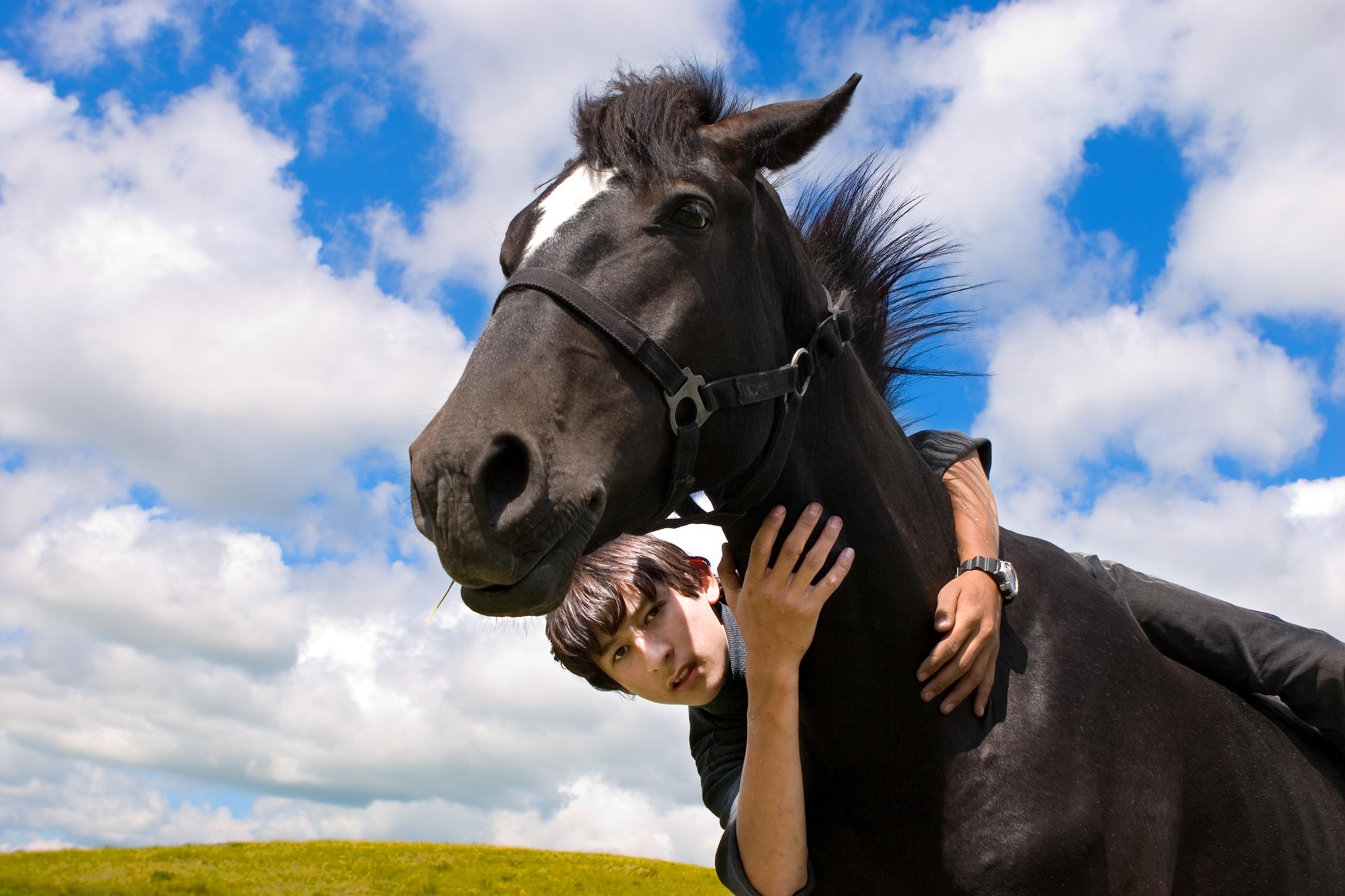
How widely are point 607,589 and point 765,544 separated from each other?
4.10 ft

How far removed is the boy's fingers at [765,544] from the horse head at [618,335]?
221mm

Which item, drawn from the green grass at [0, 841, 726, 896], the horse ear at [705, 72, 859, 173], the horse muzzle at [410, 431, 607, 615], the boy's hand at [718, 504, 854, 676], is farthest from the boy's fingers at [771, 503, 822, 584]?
the green grass at [0, 841, 726, 896]

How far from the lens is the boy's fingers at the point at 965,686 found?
2.70m

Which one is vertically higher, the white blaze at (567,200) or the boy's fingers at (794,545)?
the white blaze at (567,200)

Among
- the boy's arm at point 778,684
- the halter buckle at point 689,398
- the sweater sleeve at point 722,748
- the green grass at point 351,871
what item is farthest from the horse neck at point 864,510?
the green grass at point 351,871

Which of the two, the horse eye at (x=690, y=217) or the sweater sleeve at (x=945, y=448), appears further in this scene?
the sweater sleeve at (x=945, y=448)

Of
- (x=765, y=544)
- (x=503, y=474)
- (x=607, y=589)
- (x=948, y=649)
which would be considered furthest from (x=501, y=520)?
(x=607, y=589)

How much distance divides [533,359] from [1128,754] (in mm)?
2270

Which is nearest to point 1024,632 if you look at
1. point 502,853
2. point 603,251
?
point 603,251

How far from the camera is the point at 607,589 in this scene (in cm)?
377

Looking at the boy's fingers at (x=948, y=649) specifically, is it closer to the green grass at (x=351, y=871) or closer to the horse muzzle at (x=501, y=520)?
the horse muzzle at (x=501, y=520)

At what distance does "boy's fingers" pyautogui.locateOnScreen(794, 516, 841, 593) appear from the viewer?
8.61 feet

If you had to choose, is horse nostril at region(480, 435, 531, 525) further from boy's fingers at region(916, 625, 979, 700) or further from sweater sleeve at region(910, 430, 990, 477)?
sweater sleeve at region(910, 430, 990, 477)

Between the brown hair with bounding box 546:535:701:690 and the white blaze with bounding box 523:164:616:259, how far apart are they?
5.19ft
